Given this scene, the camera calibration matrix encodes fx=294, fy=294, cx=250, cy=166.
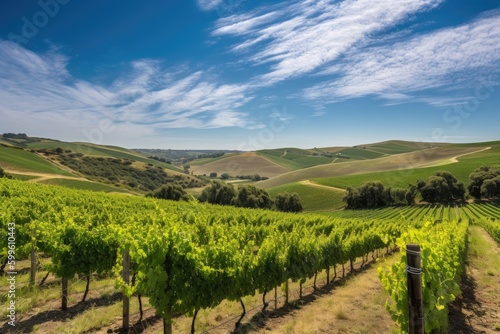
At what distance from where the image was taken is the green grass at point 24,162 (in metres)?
73.5

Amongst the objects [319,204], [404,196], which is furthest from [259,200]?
[404,196]

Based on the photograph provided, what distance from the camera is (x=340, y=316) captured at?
33.5ft

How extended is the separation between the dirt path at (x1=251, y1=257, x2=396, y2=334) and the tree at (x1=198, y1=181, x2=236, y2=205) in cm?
6120

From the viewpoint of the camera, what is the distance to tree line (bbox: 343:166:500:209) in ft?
248

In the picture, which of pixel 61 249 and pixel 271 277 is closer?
pixel 61 249

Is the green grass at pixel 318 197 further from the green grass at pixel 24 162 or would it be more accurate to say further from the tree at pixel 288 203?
the green grass at pixel 24 162

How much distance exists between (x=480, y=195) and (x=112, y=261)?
92.4 metres

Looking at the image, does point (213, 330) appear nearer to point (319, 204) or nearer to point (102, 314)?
point (102, 314)

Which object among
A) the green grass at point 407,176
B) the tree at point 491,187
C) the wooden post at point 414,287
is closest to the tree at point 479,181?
the tree at point 491,187

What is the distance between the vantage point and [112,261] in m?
10.9

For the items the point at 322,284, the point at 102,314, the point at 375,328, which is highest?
the point at 102,314

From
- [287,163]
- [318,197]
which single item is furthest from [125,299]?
[287,163]

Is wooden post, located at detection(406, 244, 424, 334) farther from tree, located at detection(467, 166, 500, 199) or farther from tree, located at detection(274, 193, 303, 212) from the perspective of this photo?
tree, located at detection(467, 166, 500, 199)

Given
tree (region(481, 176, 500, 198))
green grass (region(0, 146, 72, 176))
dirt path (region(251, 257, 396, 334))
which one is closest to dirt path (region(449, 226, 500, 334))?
dirt path (region(251, 257, 396, 334))
